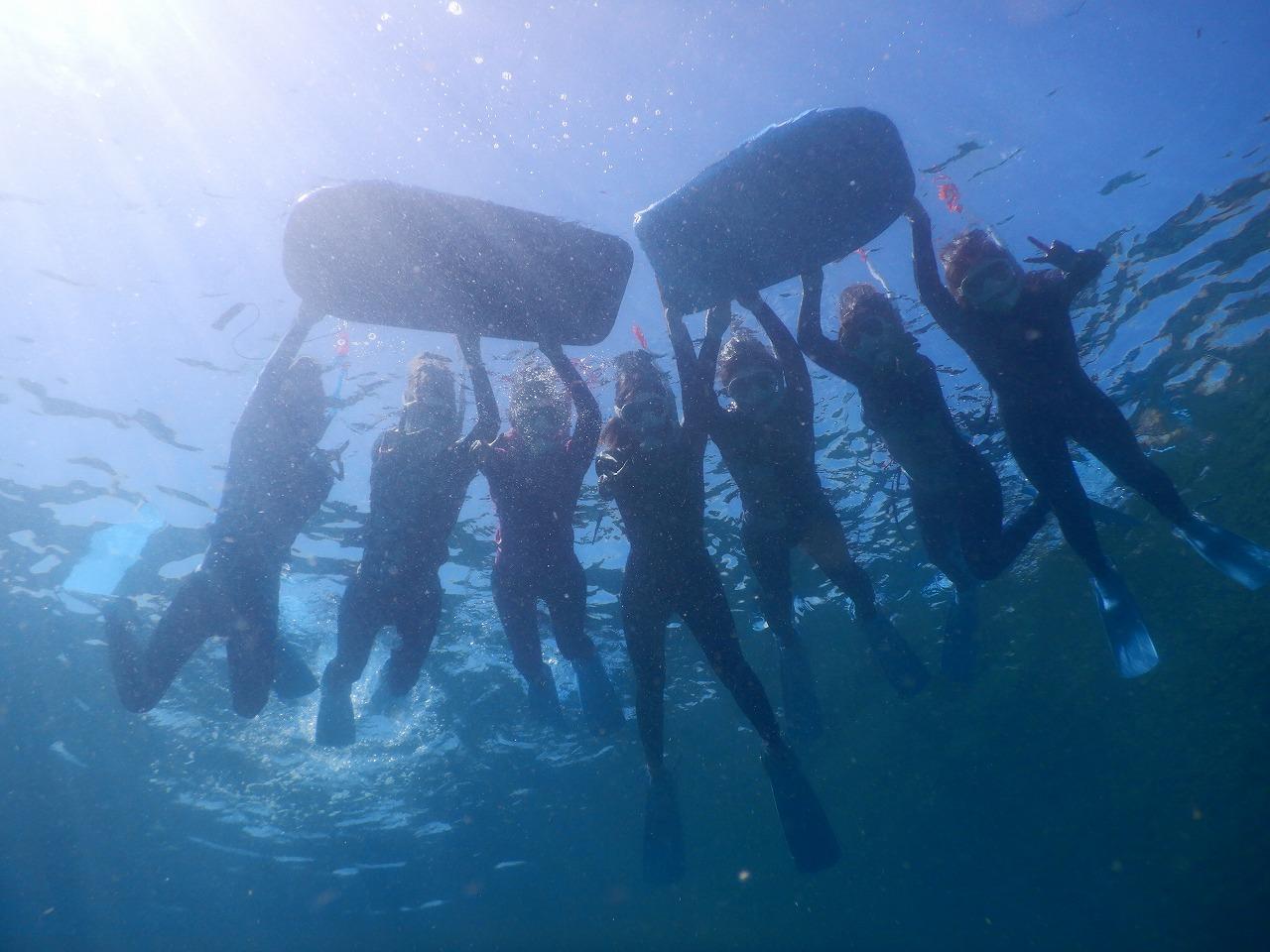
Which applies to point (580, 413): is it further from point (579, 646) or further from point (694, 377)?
point (579, 646)

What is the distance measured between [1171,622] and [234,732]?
29.5 meters

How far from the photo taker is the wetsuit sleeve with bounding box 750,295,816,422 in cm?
682

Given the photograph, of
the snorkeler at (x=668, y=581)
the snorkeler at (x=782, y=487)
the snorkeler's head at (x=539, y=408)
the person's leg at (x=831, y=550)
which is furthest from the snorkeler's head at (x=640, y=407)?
the person's leg at (x=831, y=550)

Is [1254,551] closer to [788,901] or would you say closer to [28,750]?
[28,750]

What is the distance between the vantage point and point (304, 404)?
7809mm

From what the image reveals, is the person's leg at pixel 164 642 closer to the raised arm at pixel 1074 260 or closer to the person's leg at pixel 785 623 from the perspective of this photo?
the person's leg at pixel 785 623

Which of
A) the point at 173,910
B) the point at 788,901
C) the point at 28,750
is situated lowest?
the point at 788,901

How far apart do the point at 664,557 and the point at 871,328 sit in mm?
3663

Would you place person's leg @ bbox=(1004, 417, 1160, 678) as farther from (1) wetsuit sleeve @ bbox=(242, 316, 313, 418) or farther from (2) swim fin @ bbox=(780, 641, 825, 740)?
(1) wetsuit sleeve @ bbox=(242, 316, 313, 418)

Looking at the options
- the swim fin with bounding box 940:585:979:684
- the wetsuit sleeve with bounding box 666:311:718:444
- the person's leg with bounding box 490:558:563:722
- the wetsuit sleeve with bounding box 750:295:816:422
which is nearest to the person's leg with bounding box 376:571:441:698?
the person's leg with bounding box 490:558:563:722

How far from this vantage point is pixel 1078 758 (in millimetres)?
27594

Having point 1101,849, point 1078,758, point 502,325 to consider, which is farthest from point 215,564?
point 1101,849

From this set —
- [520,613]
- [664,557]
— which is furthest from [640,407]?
[520,613]

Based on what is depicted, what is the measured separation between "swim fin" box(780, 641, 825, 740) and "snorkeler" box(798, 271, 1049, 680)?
245cm
